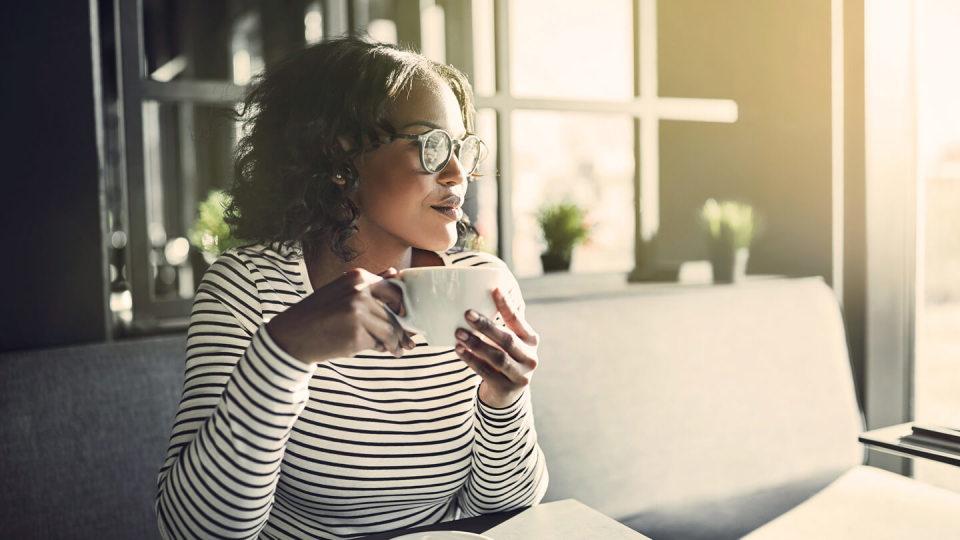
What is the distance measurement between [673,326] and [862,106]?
1.09 metres

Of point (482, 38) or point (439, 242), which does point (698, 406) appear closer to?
point (439, 242)

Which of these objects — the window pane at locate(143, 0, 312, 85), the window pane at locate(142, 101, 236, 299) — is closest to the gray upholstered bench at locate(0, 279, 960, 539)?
the window pane at locate(142, 101, 236, 299)

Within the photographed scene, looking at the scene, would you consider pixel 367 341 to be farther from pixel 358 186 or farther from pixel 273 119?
pixel 273 119

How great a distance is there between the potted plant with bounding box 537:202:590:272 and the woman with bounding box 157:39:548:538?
44.4 inches

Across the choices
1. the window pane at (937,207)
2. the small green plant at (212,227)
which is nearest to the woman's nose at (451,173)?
the small green plant at (212,227)

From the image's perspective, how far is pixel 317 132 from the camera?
1.05 meters

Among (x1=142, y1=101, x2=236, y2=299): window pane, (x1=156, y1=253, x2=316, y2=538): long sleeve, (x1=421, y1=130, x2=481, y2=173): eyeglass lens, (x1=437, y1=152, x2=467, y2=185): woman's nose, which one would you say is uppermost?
(x1=142, y1=101, x2=236, y2=299): window pane

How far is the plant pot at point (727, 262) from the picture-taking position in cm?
228

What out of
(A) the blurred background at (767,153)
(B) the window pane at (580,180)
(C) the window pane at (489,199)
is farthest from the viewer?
(B) the window pane at (580,180)

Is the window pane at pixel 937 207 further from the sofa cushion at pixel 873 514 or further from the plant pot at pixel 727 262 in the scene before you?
the sofa cushion at pixel 873 514

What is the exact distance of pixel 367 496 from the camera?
3.25 ft

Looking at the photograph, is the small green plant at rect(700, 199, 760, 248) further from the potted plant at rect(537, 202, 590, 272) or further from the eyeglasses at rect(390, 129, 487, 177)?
the eyeglasses at rect(390, 129, 487, 177)

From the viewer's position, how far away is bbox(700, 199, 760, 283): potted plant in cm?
228

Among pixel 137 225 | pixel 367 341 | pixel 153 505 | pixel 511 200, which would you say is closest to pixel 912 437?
pixel 367 341
